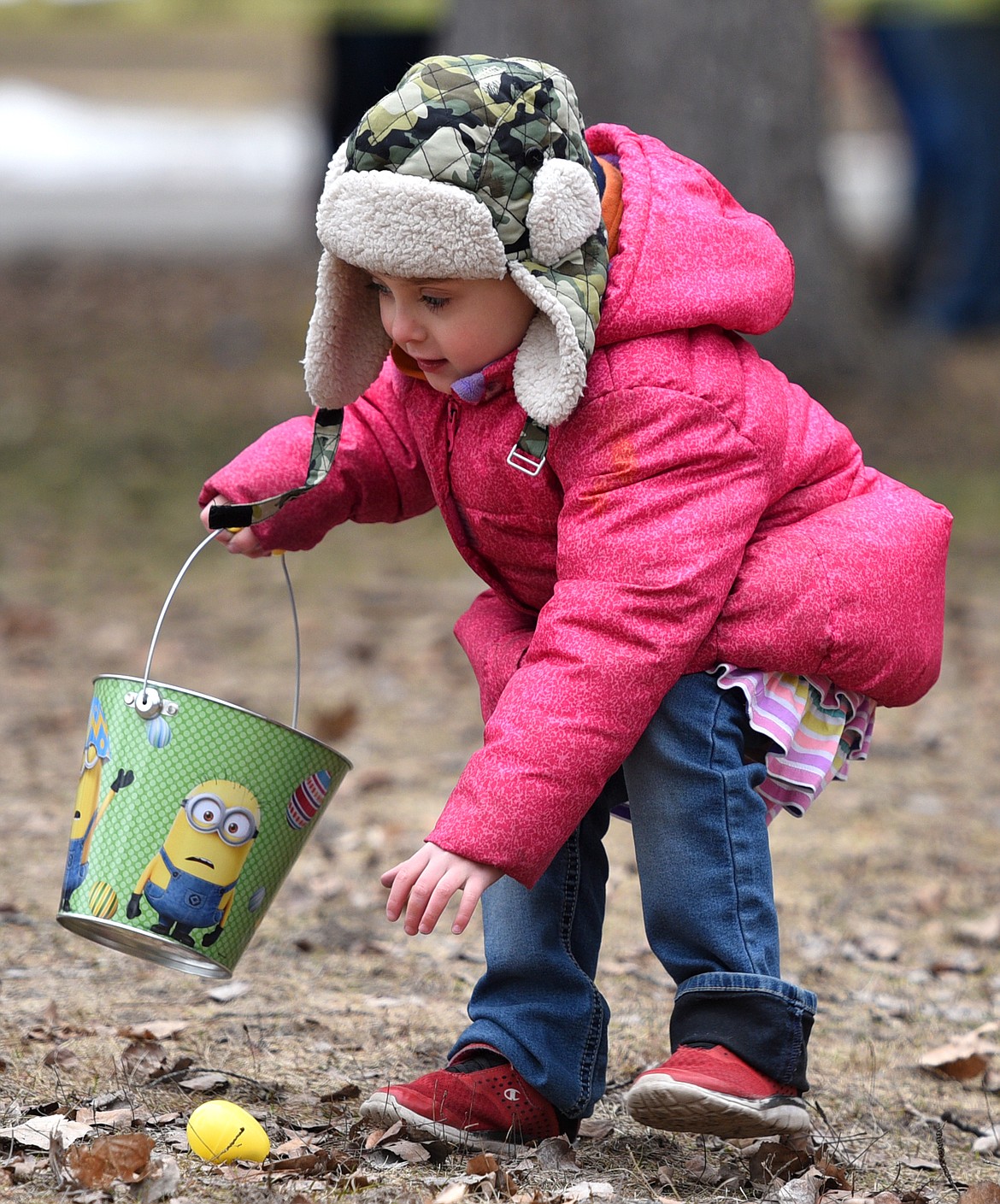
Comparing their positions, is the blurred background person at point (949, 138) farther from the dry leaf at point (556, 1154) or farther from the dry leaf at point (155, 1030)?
the dry leaf at point (556, 1154)

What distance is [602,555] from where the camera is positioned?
214 cm

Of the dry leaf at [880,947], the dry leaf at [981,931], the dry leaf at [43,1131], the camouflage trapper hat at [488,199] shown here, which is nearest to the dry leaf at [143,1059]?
the dry leaf at [43,1131]

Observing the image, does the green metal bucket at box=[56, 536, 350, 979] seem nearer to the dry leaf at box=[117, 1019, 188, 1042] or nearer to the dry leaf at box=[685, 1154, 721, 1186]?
Answer: the dry leaf at box=[117, 1019, 188, 1042]

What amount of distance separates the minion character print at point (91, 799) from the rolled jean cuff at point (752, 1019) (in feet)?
2.85

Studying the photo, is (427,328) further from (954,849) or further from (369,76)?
(369,76)

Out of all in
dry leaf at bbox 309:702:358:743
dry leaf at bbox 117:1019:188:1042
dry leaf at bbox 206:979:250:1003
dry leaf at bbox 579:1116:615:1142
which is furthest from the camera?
dry leaf at bbox 309:702:358:743

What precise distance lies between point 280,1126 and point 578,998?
481mm

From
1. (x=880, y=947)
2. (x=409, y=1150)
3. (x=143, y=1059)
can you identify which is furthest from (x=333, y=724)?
(x=409, y=1150)

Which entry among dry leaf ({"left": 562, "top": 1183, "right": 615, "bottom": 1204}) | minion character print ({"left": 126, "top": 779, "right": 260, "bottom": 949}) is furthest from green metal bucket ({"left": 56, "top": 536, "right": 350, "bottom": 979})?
dry leaf ({"left": 562, "top": 1183, "right": 615, "bottom": 1204})

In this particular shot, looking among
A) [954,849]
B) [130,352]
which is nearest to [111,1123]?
[954,849]

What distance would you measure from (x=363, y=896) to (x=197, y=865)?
55.0 inches

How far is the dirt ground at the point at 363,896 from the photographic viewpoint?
2365 millimetres

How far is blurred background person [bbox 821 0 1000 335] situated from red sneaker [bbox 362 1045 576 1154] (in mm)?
8654

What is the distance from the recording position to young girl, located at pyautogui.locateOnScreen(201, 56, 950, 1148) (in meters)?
2.11
